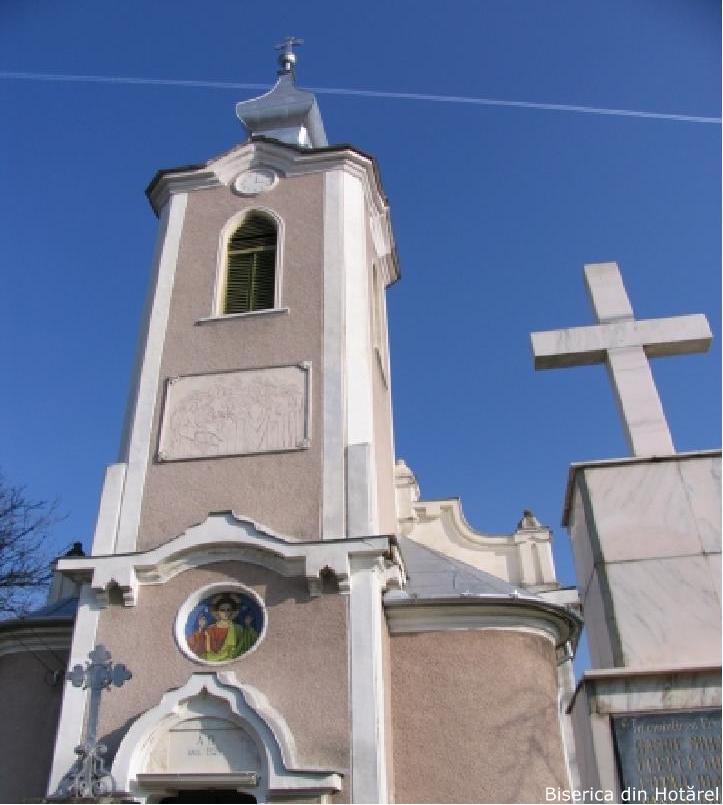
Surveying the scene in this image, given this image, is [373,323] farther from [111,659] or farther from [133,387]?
[111,659]

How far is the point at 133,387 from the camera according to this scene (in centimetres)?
1154

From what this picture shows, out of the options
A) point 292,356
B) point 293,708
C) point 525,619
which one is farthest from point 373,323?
point 293,708

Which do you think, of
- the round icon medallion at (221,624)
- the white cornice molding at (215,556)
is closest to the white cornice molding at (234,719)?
the round icon medallion at (221,624)

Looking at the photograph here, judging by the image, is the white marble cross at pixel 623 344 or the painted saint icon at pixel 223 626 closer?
the white marble cross at pixel 623 344

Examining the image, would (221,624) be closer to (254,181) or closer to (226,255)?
(226,255)

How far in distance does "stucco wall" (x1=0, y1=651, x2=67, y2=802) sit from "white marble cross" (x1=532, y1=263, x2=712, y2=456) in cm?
714

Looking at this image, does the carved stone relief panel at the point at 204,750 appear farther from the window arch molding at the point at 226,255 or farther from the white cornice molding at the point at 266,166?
the white cornice molding at the point at 266,166

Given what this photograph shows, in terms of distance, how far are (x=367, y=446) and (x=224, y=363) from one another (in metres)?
2.67

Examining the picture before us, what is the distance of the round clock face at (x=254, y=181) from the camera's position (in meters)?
13.7

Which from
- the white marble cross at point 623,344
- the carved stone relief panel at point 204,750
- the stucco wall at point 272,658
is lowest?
the carved stone relief panel at point 204,750

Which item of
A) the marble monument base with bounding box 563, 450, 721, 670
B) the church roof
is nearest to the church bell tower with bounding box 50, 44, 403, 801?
the church roof

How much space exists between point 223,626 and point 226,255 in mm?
6388

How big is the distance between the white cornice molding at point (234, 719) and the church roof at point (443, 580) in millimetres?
2335

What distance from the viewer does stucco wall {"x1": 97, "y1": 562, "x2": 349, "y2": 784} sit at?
8.15 metres
